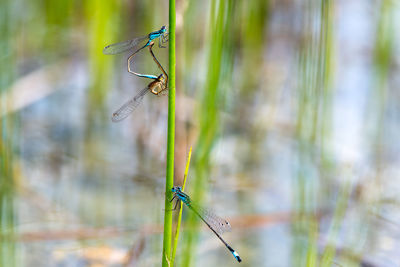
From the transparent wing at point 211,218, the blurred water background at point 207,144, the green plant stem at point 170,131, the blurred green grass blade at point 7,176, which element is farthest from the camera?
the blurred water background at point 207,144

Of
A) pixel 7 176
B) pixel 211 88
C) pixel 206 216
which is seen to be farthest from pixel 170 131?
pixel 7 176

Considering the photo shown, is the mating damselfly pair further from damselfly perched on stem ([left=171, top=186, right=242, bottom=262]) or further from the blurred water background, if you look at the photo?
damselfly perched on stem ([left=171, top=186, right=242, bottom=262])

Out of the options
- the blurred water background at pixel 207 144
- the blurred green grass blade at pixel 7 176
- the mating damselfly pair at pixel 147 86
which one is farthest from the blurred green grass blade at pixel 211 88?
the blurred green grass blade at pixel 7 176

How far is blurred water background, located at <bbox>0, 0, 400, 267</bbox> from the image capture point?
5.05ft

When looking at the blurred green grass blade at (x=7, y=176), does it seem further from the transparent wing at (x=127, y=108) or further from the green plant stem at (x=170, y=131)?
the green plant stem at (x=170, y=131)

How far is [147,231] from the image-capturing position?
212 cm

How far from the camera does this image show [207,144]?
1.21 meters

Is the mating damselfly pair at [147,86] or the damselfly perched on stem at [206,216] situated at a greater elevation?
the mating damselfly pair at [147,86]

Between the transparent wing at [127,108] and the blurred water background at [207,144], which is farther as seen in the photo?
the blurred water background at [207,144]

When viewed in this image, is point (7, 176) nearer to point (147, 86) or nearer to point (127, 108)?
point (127, 108)

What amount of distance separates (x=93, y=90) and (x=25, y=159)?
0.62 m

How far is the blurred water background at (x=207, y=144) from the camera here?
60.6 inches

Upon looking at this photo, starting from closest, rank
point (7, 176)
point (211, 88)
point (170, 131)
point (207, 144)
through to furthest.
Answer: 1. point (170, 131)
2. point (211, 88)
3. point (207, 144)
4. point (7, 176)

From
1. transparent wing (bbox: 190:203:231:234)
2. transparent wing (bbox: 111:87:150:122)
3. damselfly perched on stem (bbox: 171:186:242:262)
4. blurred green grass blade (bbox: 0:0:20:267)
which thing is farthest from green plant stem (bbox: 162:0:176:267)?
blurred green grass blade (bbox: 0:0:20:267)
